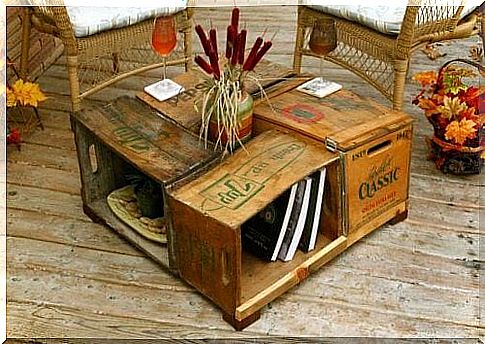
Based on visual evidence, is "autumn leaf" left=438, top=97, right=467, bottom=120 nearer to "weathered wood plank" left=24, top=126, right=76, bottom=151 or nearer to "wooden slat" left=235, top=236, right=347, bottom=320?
"wooden slat" left=235, top=236, right=347, bottom=320

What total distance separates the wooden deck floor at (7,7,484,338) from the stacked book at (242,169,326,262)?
0.11 m

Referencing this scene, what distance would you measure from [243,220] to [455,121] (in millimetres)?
881

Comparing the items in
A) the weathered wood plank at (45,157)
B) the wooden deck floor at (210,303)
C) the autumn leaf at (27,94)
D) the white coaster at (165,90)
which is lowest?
the wooden deck floor at (210,303)

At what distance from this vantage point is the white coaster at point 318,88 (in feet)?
6.64

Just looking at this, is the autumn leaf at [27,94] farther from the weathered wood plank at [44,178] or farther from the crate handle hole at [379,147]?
the crate handle hole at [379,147]

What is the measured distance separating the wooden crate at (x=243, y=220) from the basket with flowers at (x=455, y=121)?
53cm

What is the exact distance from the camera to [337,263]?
194 centimetres

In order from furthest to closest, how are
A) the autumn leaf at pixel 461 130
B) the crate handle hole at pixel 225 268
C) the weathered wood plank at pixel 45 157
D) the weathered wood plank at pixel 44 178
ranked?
the weathered wood plank at pixel 45 157, the weathered wood plank at pixel 44 178, the autumn leaf at pixel 461 130, the crate handle hole at pixel 225 268

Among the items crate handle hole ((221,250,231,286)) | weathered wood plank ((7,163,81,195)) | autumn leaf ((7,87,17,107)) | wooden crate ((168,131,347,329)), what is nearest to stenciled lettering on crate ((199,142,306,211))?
wooden crate ((168,131,347,329))

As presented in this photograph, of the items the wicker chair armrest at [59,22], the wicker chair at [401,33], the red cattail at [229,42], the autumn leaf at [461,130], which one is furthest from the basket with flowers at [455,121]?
the wicker chair armrest at [59,22]

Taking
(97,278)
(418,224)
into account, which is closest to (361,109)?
(418,224)

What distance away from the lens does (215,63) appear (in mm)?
1755

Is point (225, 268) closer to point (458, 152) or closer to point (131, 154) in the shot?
point (131, 154)

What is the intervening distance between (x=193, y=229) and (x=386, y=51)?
0.89 meters
